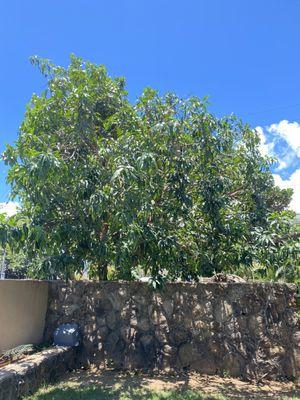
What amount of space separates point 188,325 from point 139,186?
3.15 meters

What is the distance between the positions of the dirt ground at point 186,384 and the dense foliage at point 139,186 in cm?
185

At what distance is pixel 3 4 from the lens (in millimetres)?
7668

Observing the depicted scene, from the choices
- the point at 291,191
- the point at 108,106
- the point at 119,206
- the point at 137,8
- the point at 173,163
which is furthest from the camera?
the point at 291,191

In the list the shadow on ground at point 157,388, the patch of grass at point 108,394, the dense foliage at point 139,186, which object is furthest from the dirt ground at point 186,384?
the dense foliage at point 139,186

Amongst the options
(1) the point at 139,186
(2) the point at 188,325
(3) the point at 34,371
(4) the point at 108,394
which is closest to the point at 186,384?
(2) the point at 188,325

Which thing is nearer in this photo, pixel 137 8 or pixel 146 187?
A: pixel 146 187

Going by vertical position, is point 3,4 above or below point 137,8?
below

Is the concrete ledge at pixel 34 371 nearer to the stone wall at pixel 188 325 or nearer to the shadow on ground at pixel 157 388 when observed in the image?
the shadow on ground at pixel 157 388

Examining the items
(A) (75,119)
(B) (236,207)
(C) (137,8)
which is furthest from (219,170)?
(C) (137,8)

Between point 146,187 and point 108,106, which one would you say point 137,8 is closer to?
point 108,106

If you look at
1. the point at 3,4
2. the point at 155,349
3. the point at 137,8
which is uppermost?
the point at 137,8

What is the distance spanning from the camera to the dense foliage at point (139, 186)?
6.08m

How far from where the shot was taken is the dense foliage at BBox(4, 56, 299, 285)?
19.9ft

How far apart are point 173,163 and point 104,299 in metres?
3.32
